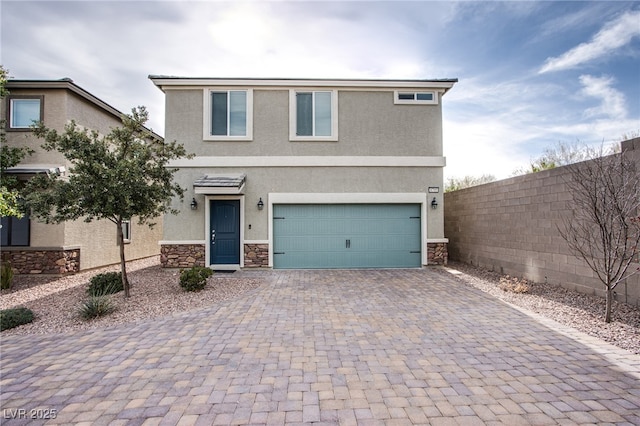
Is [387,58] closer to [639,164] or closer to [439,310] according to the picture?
[639,164]

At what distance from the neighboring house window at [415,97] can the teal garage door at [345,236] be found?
3.51 meters

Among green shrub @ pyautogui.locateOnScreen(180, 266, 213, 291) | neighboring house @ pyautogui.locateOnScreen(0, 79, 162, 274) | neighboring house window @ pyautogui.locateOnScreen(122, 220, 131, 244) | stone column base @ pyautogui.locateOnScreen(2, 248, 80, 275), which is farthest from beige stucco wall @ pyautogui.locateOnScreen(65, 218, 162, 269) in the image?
green shrub @ pyautogui.locateOnScreen(180, 266, 213, 291)

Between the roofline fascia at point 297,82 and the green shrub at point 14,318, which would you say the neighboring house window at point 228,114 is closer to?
the roofline fascia at point 297,82

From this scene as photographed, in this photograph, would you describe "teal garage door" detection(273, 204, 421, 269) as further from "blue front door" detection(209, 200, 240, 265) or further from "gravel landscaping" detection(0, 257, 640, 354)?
"gravel landscaping" detection(0, 257, 640, 354)

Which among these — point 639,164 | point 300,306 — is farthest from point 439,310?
point 639,164

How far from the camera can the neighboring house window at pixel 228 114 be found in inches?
415

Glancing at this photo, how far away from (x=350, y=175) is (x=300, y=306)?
544cm

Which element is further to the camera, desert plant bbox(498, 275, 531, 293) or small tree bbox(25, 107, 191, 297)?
desert plant bbox(498, 275, 531, 293)

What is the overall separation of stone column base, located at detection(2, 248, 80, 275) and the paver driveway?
558 centimetres

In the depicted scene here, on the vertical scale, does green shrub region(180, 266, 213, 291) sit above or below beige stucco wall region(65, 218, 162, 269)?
below

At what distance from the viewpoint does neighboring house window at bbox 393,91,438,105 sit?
35.0 ft

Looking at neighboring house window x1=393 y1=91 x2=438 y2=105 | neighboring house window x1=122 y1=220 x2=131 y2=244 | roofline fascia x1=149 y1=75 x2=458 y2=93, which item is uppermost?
roofline fascia x1=149 y1=75 x2=458 y2=93

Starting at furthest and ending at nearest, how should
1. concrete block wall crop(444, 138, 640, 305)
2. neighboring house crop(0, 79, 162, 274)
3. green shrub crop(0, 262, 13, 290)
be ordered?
1. neighboring house crop(0, 79, 162, 274)
2. green shrub crop(0, 262, 13, 290)
3. concrete block wall crop(444, 138, 640, 305)

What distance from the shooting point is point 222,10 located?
752 centimetres
